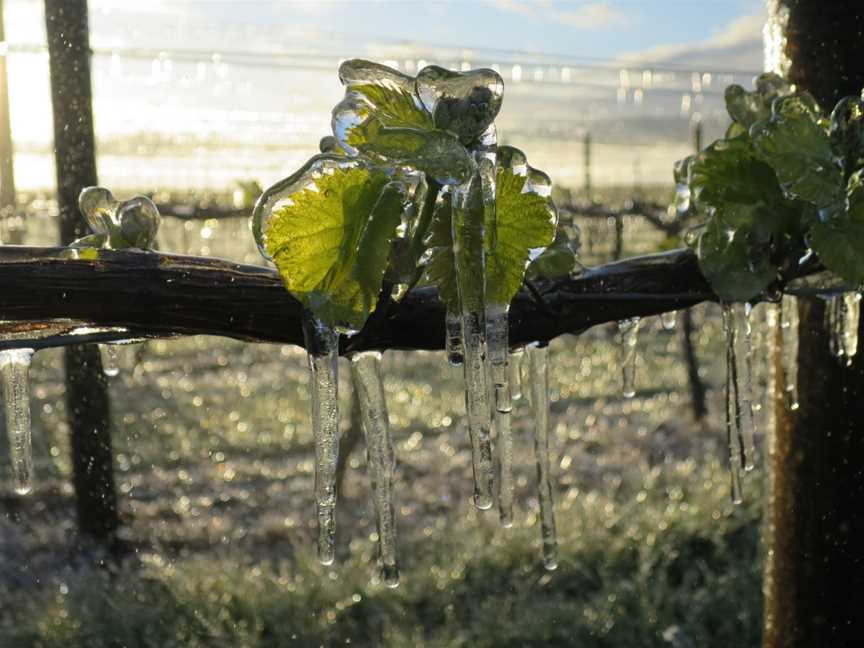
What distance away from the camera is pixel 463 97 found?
3.00ft

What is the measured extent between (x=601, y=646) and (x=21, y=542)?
2960 mm

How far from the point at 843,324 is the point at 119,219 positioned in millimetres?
1235

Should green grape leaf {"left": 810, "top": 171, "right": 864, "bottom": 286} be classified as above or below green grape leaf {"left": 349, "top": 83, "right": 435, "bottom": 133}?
below

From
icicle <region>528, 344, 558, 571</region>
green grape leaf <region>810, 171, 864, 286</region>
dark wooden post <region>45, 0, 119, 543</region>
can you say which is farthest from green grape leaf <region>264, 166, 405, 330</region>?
dark wooden post <region>45, 0, 119, 543</region>

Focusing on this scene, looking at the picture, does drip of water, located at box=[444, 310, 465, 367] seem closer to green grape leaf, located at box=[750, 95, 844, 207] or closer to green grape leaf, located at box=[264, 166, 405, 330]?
green grape leaf, located at box=[264, 166, 405, 330]

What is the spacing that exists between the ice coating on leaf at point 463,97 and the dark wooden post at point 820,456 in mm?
1084

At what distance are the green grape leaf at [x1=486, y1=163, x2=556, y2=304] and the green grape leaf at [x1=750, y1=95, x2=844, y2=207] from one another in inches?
16.9

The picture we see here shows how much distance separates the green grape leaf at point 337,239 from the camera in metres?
0.90

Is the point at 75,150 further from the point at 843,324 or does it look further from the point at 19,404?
the point at 843,324

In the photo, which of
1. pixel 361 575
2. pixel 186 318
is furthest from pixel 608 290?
pixel 361 575

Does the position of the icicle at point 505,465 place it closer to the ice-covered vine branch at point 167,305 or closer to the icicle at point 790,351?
the ice-covered vine branch at point 167,305

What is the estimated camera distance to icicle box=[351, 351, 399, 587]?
3.65 feet

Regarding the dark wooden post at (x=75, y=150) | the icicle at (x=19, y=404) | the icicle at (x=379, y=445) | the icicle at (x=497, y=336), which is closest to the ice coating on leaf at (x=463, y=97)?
the icicle at (x=497, y=336)

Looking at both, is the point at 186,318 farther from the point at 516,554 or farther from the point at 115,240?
the point at 516,554
